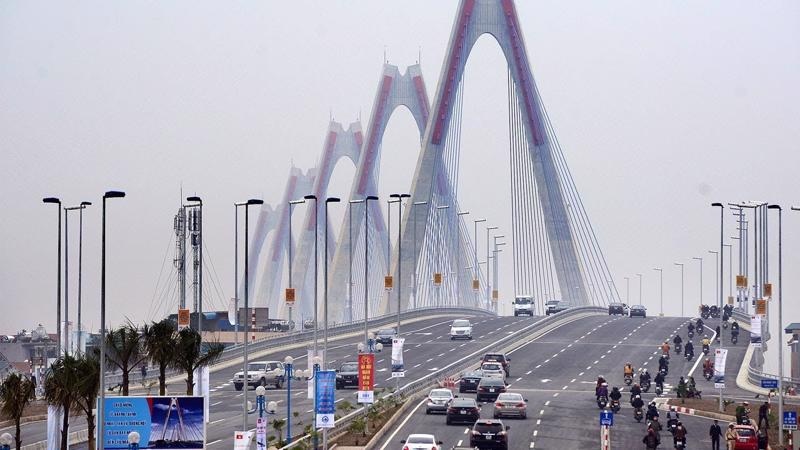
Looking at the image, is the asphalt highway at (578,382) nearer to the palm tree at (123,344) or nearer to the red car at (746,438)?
the red car at (746,438)

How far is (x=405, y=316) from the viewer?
132 metres

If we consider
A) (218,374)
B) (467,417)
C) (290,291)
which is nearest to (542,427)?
(467,417)

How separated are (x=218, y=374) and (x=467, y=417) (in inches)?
1342

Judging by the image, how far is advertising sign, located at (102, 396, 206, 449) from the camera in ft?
143

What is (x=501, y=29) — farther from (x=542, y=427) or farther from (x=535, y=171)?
(x=542, y=427)

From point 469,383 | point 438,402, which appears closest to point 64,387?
point 438,402

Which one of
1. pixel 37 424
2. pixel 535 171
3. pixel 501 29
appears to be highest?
pixel 501 29

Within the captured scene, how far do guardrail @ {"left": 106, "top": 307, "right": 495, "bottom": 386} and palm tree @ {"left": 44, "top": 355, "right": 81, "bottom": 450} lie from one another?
26.6 meters

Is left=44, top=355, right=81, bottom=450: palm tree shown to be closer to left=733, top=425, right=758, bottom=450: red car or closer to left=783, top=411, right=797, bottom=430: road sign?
left=733, top=425, right=758, bottom=450: red car

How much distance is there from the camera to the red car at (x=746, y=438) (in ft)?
177

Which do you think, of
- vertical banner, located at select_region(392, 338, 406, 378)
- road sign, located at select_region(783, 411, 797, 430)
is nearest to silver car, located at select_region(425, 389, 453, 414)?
vertical banner, located at select_region(392, 338, 406, 378)

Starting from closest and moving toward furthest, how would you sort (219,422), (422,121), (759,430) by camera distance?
1. (759,430)
2. (219,422)
3. (422,121)

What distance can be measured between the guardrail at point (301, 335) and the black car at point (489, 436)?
26.7 meters

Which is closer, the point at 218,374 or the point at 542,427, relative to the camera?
the point at 542,427
